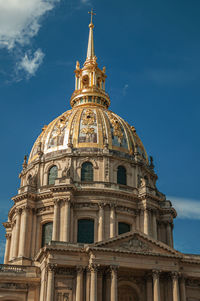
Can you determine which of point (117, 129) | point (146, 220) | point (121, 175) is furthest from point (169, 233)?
point (117, 129)

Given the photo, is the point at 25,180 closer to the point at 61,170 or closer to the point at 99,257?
the point at 61,170

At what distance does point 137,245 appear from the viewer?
48656 mm

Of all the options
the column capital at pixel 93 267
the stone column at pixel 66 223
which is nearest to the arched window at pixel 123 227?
the stone column at pixel 66 223

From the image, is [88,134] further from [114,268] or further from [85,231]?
[114,268]

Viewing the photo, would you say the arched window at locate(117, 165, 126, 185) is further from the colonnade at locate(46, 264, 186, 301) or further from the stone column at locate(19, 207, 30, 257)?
the colonnade at locate(46, 264, 186, 301)

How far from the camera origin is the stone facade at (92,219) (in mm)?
46562

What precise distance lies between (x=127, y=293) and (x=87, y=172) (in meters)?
18.7

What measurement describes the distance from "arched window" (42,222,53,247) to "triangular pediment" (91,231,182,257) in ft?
42.8

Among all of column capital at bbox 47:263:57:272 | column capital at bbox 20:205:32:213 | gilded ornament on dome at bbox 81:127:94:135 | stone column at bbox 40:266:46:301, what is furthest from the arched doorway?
gilded ornament on dome at bbox 81:127:94:135

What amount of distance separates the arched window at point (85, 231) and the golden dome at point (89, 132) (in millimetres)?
10153

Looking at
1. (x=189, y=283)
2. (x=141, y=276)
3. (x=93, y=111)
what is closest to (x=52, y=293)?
(x=141, y=276)

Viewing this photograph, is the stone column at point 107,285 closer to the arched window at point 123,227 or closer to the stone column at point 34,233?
the arched window at point 123,227

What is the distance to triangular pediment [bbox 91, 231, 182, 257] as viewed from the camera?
47812 mm

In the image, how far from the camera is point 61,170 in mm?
63281
